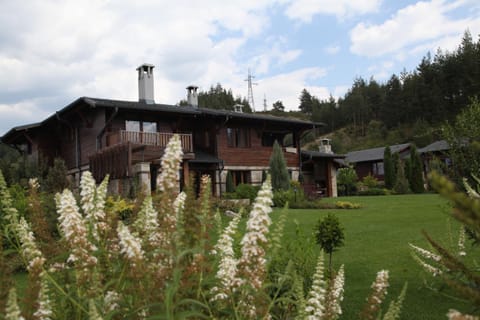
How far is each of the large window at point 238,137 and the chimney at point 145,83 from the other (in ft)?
15.5

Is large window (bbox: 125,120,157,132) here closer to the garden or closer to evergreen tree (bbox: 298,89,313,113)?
the garden

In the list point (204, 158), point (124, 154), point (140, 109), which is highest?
point (140, 109)

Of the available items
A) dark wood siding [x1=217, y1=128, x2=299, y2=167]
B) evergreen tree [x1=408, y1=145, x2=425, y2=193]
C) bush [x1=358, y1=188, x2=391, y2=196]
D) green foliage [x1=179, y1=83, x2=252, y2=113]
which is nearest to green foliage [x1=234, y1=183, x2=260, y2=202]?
dark wood siding [x1=217, y1=128, x2=299, y2=167]

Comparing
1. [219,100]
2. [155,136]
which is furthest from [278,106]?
[155,136]

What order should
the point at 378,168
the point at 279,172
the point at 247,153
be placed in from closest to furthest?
the point at 279,172, the point at 247,153, the point at 378,168

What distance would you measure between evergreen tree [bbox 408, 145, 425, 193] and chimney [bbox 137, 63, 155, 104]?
1969cm

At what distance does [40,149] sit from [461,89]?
53.7 m

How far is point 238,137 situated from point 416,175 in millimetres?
14819

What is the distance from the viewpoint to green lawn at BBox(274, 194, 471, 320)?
17.2 ft

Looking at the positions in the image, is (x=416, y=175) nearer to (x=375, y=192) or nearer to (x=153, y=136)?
(x=375, y=192)

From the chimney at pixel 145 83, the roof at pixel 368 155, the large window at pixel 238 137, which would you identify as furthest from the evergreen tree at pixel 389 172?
the chimney at pixel 145 83

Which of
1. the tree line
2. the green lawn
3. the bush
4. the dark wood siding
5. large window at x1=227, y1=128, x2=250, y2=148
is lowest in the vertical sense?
the green lawn

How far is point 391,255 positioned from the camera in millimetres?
7953

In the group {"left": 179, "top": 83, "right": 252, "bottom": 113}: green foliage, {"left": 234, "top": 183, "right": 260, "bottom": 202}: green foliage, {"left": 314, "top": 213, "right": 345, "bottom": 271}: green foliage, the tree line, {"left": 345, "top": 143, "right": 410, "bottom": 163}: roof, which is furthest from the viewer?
{"left": 179, "top": 83, "right": 252, "bottom": 113}: green foliage
